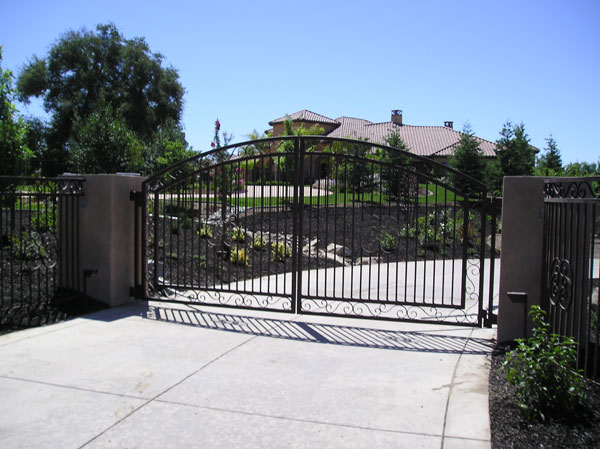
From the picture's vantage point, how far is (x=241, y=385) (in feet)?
14.0

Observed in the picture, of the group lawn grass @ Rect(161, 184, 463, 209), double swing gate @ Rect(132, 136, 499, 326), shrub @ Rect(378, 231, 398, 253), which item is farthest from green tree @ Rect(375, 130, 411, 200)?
shrub @ Rect(378, 231, 398, 253)

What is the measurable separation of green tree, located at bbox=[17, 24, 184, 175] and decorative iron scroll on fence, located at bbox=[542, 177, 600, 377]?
135 ft

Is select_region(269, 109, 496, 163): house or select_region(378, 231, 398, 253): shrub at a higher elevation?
select_region(269, 109, 496, 163): house

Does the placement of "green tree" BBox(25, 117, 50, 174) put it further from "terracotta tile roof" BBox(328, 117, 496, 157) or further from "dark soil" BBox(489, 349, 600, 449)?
"dark soil" BBox(489, 349, 600, 449)

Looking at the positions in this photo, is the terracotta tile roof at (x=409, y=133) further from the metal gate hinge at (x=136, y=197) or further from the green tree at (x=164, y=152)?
the metal gate hinge at (x=136, y=197)

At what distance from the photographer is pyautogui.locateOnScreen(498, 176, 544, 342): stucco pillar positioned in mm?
5301

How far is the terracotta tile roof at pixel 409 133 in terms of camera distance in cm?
4728

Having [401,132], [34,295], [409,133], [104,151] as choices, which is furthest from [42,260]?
[409,133]

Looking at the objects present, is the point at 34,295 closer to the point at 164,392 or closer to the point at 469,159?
the point at 164,392

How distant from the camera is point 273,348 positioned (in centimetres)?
532

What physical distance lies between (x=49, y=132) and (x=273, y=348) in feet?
143

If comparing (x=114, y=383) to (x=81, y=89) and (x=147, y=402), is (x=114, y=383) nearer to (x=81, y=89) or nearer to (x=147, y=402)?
(x=147, y=402)

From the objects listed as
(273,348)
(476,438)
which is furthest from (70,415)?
(476,438)

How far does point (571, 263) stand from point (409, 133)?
5010cm
